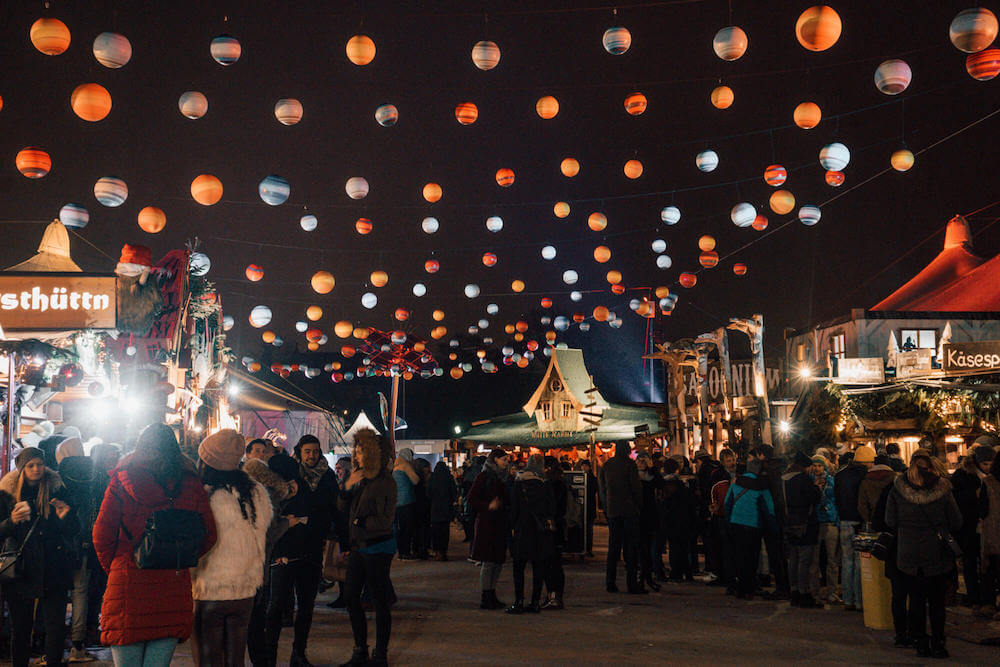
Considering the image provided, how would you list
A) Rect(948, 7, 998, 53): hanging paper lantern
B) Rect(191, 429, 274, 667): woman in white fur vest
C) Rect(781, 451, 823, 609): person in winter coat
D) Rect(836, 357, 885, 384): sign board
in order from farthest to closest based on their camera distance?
Rect(836, 357, 885, 384): sign board
Rect(781, 451, 823, 609): person in winter coat
Rect(948, 7, 998, 53): hanging paper lantern
Rect(191, 429, 274, 667): woman in white fur vest

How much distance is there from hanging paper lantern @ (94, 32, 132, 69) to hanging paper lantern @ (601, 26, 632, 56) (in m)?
4.95

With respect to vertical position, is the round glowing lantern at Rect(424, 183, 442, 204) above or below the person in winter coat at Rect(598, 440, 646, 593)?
above

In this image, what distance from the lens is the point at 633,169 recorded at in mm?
13555

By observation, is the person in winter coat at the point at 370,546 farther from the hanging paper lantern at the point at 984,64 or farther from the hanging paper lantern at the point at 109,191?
the hanging paper lantern at the point at 984,64

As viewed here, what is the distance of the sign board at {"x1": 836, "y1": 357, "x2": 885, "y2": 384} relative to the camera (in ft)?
55.5

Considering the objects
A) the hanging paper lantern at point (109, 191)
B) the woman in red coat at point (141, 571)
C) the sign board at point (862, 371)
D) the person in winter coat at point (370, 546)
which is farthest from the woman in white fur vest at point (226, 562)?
the sign board at point (862, 371)

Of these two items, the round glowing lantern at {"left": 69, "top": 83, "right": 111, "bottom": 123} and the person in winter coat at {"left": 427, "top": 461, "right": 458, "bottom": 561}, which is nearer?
the round glowing lantern at {"left": 69, "top": 83, "right": 111, "bottom": 123}

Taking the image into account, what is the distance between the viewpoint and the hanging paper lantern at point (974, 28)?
8.72 meters

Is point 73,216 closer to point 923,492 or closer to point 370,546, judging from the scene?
point 370,546

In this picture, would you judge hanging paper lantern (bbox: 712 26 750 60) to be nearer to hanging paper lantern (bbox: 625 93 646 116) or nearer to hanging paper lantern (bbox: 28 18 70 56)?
hanging paper lantern (bbox: 625 93 646 116)

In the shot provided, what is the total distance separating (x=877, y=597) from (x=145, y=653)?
25.0 ft

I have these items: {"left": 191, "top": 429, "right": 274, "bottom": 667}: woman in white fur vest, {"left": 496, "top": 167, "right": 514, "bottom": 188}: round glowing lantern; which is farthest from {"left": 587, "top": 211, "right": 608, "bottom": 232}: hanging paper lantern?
{"left": 191, "top": 429, "right": 274, "bottom": 667}: woman in white fur vest

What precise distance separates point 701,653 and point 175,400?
15.2m

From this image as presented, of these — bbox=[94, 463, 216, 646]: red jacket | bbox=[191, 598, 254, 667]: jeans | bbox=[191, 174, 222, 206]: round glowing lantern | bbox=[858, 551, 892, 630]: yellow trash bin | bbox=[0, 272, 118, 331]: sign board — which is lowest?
bbox=[858, 551, 892, 630]: yellow trash bin
